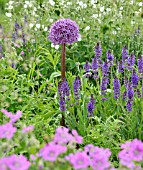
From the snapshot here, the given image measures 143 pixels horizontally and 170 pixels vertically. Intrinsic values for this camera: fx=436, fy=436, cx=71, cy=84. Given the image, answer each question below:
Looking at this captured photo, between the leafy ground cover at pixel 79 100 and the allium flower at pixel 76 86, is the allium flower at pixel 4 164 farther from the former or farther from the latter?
the allium flower at pixel 76 86

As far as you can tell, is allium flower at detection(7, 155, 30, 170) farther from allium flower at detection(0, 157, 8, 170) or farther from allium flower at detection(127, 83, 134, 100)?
allium flower at detection(127, 83, 134, 100)

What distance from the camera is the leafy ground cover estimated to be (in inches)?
57.2

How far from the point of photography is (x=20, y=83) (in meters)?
3.57

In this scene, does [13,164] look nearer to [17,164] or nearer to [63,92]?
[17,164]

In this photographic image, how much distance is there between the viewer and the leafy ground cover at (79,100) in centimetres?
145

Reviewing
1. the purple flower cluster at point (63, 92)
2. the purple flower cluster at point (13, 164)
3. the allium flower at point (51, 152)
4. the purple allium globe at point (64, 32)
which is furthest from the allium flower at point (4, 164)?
the purple allium globe at point (64, 32)

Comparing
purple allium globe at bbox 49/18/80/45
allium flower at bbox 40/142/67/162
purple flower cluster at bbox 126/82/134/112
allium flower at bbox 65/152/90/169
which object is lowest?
purple flower cluster at bbox 126/82/134/112

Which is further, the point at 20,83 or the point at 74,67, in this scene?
the point at 74,67

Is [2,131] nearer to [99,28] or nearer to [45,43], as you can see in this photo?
[45,43]

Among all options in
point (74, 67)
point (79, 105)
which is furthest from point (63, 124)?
point (74, 67)

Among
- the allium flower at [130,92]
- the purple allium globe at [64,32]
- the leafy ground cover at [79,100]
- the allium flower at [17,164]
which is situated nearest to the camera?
the allium flower at [17,164]

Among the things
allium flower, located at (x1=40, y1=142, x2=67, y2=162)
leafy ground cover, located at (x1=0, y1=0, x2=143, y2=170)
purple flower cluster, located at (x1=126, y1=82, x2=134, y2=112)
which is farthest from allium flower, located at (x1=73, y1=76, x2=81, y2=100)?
allium flower, located at (x1=40, y1=142, x2=67, y2=162)

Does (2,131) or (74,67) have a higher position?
(2,131)

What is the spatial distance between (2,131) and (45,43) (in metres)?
3.28
